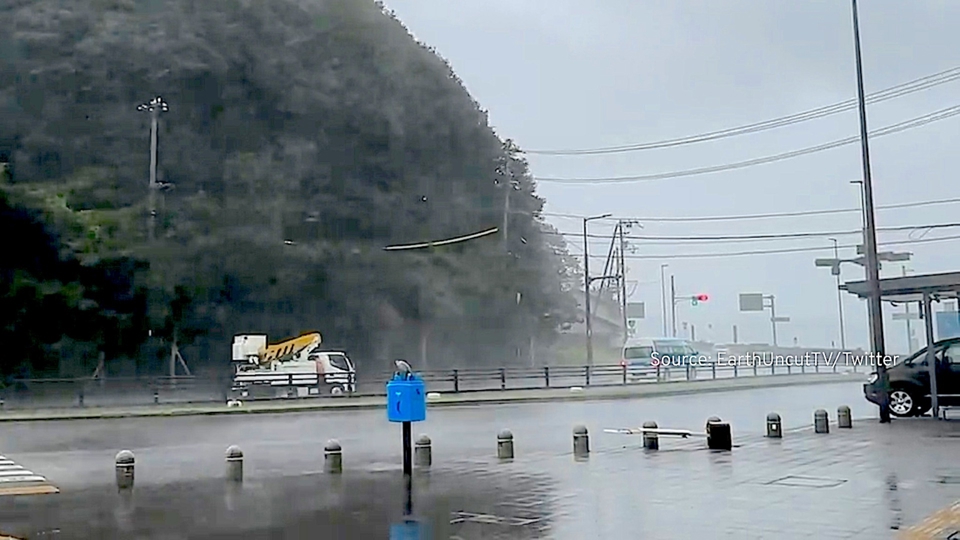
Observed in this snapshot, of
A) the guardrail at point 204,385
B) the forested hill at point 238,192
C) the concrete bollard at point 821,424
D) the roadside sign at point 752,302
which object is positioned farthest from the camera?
the roadside sign at point 752,302

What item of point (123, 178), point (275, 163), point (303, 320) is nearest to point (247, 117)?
point (275, 163)

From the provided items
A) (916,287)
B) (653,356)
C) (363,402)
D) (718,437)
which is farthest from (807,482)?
(653,356)

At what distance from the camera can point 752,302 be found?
73.6 m

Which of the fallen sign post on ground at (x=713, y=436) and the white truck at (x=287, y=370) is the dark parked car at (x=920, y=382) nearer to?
the fallen sign post on ground at (x=713, y=436)

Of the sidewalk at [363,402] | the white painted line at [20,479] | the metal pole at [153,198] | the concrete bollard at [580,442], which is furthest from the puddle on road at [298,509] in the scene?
the metal pole at [153,198]

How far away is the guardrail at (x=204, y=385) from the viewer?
119 ft

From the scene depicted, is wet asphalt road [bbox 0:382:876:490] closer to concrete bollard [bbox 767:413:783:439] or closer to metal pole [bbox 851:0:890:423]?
concrete bollard [bbox 767:413:783:439]

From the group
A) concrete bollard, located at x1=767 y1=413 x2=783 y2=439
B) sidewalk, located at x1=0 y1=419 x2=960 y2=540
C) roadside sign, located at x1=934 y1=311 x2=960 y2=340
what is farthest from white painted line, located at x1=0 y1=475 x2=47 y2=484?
roadside sign, located at x1=934 y1=311 x2=960 y2=340

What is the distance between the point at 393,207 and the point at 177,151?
42.2ft

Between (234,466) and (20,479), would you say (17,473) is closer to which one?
(20,479)

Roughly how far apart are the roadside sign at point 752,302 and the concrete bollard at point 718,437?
5927cm

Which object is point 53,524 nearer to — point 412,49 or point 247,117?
point 247,117

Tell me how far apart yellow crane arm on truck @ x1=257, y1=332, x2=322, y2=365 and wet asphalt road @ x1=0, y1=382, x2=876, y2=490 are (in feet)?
40.4

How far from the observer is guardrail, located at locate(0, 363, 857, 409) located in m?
36.2
